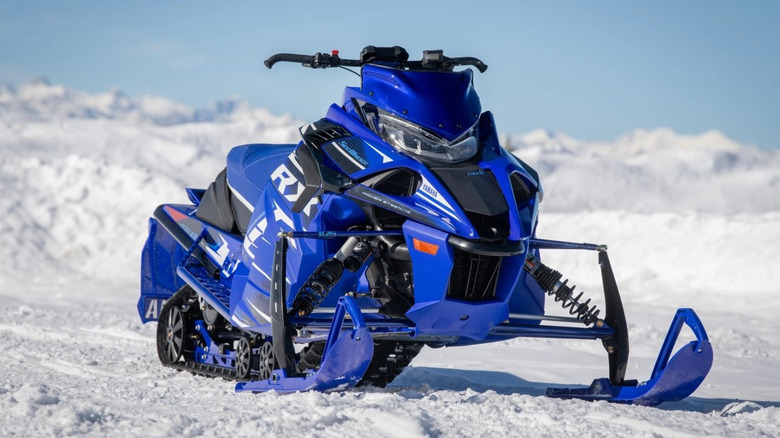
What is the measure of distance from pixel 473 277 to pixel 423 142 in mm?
757

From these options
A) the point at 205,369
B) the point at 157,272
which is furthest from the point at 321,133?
the point at 157,272

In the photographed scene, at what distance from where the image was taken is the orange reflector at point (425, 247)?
479cm

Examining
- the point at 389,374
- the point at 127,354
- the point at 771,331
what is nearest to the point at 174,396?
the point at 389,374

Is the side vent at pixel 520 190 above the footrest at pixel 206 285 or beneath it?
above

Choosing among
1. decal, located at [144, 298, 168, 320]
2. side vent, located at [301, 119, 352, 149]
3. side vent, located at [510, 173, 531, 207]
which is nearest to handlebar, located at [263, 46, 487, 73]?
side vent, located at [301, 119, 352, 149]

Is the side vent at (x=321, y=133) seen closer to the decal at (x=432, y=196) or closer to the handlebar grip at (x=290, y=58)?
the handlebar grip at (x=290, y=58)

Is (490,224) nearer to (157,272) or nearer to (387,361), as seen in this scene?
(387,361)

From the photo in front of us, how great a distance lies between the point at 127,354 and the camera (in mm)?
7918

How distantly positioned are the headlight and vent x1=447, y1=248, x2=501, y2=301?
0.54m

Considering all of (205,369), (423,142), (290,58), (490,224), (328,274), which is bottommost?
(205,369)

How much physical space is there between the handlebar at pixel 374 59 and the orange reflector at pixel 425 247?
133 cm

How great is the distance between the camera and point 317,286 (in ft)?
16.9

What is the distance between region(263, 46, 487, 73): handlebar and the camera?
577 centimetres

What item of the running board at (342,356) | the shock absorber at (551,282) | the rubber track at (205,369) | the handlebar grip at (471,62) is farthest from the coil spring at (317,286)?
the handlebar grip at (471,62)
